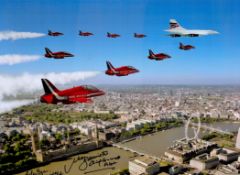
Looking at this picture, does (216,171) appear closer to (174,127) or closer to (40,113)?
(174,127)

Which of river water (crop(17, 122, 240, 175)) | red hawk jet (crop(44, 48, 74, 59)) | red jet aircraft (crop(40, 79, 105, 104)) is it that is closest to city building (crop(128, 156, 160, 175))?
river water (crop(17, 122, 240, 175))

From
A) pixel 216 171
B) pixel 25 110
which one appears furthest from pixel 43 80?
pixel 25 110

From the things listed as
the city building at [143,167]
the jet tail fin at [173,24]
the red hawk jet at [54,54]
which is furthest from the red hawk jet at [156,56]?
the city building at [143,167]

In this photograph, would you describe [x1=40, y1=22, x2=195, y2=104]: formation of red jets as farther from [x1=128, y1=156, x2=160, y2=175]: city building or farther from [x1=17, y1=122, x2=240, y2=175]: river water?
[x1=17, y1=122, x2=240, y2=175]: river water
